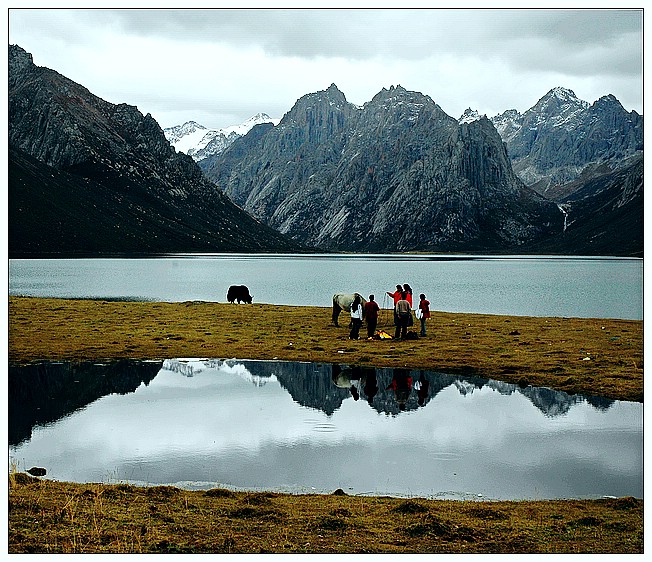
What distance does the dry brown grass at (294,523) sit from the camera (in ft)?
43.8

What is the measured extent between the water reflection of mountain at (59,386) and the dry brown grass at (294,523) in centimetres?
805

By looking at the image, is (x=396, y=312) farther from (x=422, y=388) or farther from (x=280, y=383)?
(x=280, y=383)

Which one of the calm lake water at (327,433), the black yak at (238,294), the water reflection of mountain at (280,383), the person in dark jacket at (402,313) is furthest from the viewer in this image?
the black yak at (238,294)

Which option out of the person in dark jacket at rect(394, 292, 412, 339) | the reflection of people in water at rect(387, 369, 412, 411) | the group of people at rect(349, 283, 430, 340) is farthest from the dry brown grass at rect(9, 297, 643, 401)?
the reflection of people in water at rect(387, 369, 412, 411)

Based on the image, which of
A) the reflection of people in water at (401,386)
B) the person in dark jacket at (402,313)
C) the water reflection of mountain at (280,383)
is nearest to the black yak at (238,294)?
the person in dark jacket at (402,313)

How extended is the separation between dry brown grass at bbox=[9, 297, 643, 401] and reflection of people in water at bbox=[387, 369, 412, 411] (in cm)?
217

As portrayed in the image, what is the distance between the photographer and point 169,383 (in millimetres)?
32844

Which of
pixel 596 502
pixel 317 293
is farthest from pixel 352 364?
pixel 317 293

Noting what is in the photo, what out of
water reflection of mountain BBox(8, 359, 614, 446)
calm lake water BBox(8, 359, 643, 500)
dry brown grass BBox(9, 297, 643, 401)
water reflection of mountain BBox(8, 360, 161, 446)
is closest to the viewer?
calm lake water BBox(8, 359, 643, 500)

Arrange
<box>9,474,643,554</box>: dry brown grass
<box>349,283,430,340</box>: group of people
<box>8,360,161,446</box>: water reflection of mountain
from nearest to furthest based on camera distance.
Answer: <box>9,474,643,554</box>: dry brown grass → <box>8,360,161,446</box>: water reflection of mountain → <box>349,283,430,340</box>: group of people

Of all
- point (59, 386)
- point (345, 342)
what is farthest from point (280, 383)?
point (345, 342)

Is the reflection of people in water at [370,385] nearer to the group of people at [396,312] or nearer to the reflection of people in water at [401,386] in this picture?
the reflection of people in water at [401,386]

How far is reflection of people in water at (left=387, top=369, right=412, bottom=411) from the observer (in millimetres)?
29203

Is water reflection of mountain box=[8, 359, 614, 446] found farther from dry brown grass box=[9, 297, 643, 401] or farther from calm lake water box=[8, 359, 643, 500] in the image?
dry brown grass box=[9, 297, 643, 401]
